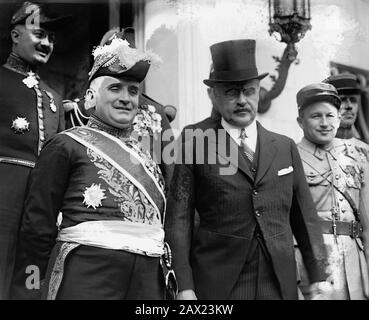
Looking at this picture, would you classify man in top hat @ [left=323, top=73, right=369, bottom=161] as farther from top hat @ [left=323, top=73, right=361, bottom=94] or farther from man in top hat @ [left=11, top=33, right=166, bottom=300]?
man in top hat @ [left=11, top=33, right=166, bottom=300]

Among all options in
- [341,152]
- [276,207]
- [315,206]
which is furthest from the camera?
[341,152]

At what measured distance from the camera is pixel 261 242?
10.5 feet

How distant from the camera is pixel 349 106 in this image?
3830 millimetres

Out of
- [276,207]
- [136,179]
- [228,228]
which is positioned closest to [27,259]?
[136,179]

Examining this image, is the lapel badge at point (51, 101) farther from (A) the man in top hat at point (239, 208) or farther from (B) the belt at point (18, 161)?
(A) the man in top hat at point (239, 208)

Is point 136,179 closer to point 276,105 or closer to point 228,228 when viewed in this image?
point 228,228

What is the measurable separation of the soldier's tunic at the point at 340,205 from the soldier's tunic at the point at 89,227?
2.73 feet

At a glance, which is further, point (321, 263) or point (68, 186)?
point (321, 263)

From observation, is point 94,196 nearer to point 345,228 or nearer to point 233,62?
point 233,62


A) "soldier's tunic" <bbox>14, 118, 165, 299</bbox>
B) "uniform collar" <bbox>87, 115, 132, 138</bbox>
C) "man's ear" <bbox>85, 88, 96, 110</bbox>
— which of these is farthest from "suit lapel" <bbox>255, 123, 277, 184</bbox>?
"man's ear" <bbox>85, 88, 96, 110</bbox>

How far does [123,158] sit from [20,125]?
53 centimetres

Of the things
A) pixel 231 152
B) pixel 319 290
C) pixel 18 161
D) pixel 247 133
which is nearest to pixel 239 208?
pixel 231 152

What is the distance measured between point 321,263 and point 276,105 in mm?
837

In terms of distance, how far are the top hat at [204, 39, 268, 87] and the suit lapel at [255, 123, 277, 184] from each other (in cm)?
23
